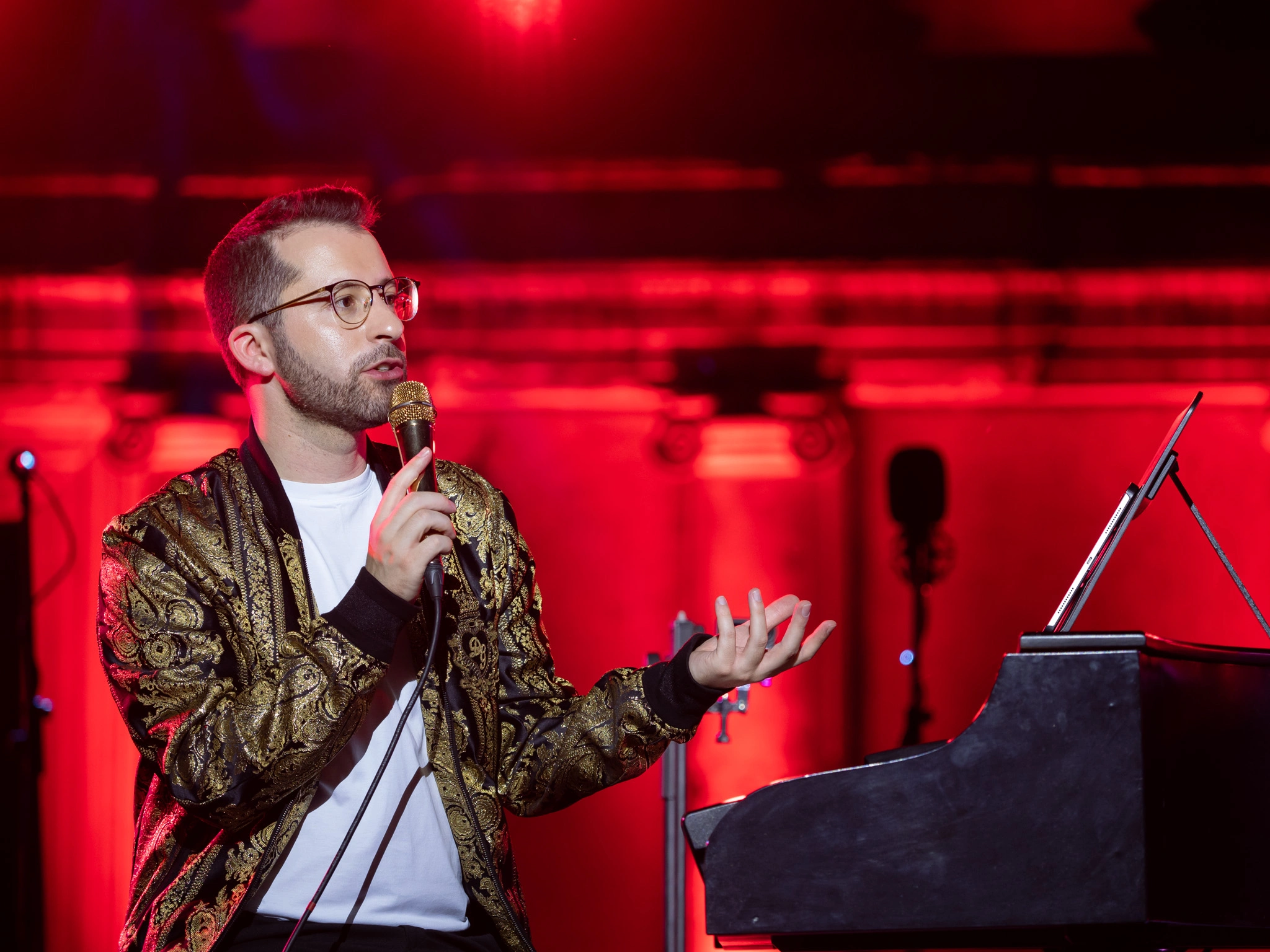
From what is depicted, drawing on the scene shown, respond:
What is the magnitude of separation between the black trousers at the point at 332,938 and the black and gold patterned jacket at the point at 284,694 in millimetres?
38

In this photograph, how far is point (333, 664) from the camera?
142 centimetres

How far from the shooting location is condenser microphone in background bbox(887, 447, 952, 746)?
3.30 metres

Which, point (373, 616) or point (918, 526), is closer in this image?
point (373, 616)

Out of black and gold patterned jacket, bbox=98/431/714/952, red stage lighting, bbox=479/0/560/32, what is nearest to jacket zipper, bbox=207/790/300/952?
black and gold patterned jacket, bbox=98/431/714/952

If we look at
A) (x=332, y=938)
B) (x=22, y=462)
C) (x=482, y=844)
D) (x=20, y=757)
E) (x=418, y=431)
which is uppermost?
(x=22, y=462)

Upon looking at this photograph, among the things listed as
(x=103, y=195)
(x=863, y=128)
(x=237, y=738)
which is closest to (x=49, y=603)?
(x=103, y=195)

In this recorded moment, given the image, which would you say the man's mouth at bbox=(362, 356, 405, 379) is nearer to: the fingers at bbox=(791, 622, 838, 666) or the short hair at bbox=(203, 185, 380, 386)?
the short hair at bbox=(203, 185, 380, 386)

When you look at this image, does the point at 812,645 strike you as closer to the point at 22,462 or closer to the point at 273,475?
the point at 273,475

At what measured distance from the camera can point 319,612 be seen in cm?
170

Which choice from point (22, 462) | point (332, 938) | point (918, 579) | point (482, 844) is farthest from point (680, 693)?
point (22, 462)

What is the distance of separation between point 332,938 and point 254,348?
35.1 inches

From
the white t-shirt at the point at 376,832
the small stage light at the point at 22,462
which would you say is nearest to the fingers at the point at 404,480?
the white t-shirt at the point at 376,832

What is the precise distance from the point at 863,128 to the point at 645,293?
2.55 ft

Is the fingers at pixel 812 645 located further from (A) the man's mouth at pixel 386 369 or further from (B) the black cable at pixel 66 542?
(B) the black cable at pixel 66 542
